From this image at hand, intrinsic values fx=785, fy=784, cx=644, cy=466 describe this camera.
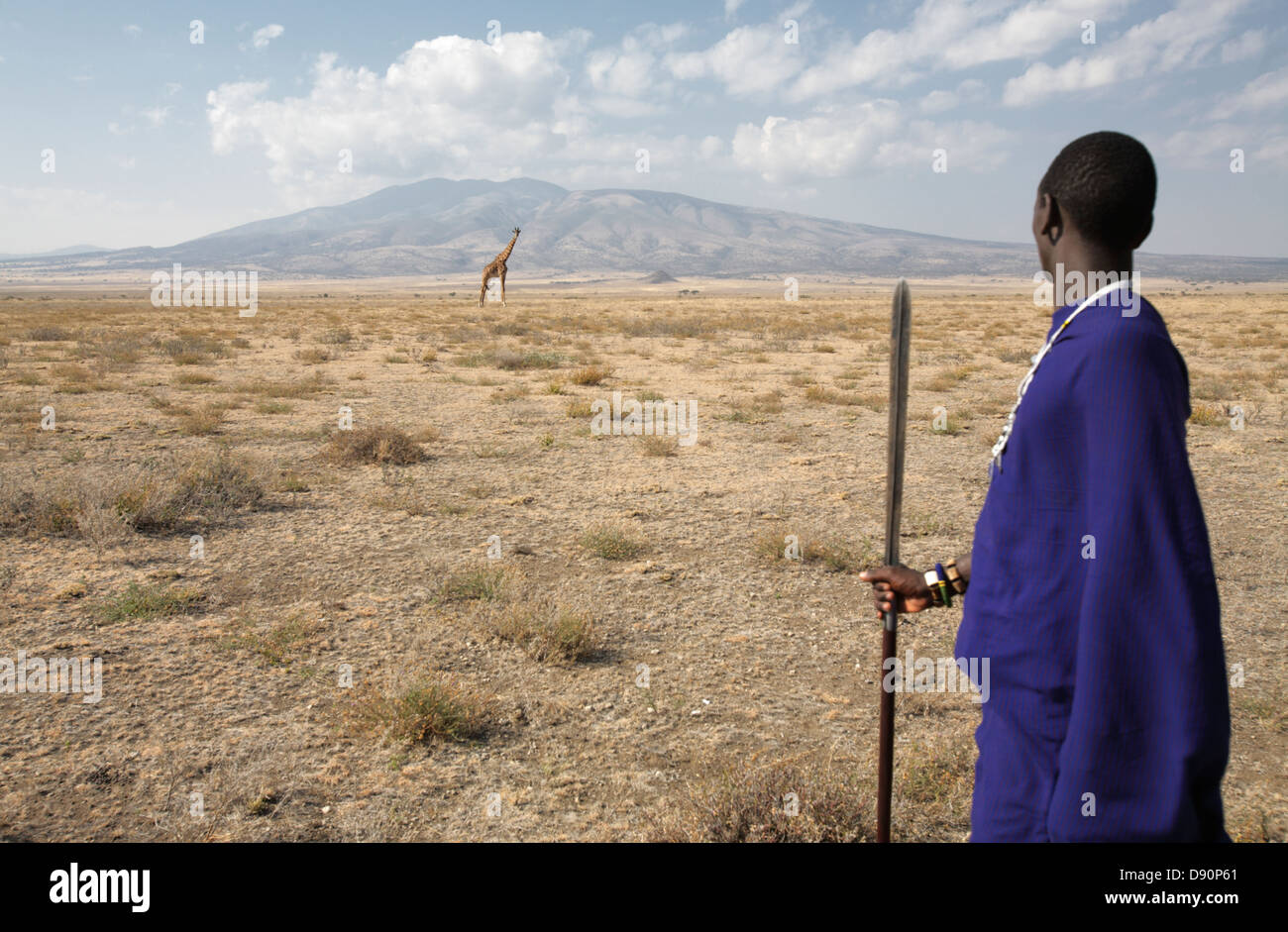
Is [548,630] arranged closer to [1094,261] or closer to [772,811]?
→ [772,811]

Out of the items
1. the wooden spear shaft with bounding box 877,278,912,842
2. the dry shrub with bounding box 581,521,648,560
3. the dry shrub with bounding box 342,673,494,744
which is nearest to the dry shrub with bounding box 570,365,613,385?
the dry shrub with bounding box 581,521,648,560

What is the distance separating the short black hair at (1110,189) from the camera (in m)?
1.45

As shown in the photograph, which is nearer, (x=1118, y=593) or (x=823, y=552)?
(x=1118, y=593)

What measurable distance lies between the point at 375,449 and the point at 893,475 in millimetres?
8460

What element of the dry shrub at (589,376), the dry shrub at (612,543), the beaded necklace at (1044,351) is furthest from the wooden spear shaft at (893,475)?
the dry shrub at (589,376)

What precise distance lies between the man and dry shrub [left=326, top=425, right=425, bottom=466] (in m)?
8.63

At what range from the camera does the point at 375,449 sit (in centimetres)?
953

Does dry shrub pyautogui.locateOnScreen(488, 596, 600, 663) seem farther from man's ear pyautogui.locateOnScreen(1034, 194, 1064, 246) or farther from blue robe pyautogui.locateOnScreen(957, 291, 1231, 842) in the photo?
man's ear pyautogui.locateOnScreen(1034, 194, 1064, 246)

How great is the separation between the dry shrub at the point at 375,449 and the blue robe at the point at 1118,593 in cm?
876

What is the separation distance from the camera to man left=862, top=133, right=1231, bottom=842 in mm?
1217

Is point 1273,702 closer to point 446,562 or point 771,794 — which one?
point 771,794

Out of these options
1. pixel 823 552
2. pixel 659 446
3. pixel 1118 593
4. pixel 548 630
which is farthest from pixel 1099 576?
pixel 659 446

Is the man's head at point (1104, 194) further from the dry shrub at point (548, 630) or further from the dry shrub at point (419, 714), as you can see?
the dry shrub at point (548, 630)
